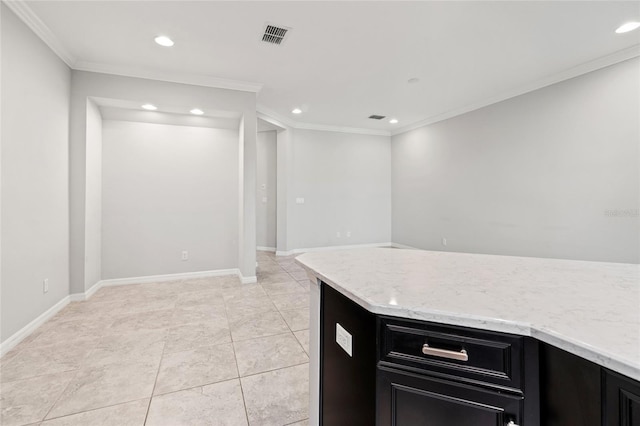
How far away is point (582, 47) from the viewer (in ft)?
9.79

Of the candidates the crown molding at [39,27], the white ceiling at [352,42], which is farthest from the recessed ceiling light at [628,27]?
the crown molding at [39,27]

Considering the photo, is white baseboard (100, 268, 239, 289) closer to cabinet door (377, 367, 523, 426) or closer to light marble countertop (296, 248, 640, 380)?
light marble countertop (296, 248, 640, 380)

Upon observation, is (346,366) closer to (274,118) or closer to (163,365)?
(163,365)

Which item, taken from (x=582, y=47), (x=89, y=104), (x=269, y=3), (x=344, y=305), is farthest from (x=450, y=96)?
(x=89, y=104)

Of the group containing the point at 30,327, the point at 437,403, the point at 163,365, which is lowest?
the point at 163,365

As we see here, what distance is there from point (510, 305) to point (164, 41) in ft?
11.5

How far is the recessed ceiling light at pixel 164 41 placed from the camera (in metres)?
2.70

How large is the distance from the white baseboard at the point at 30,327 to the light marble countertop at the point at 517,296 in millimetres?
2596

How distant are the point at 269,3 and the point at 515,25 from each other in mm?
2311

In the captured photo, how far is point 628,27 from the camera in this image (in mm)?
2643

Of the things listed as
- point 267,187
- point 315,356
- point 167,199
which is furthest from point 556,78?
point 167,199

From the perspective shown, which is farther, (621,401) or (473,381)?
(473,381)

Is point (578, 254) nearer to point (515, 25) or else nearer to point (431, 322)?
point (515, 25)

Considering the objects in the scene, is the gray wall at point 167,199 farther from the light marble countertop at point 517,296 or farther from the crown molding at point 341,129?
the light marble countertop at point 517,296
